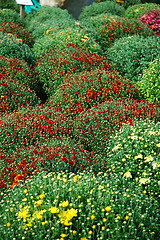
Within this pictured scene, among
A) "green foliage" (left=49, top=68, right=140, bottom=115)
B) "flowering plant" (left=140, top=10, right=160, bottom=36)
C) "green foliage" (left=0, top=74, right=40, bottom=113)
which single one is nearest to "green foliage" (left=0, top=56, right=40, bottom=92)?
"green foliage" (left=0, top=74, right=40, bottom=113)

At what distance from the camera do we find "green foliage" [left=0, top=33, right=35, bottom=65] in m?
7.23

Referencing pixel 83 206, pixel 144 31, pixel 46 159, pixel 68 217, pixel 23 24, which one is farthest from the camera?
pixel 23 24

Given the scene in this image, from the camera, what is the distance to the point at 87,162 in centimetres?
389

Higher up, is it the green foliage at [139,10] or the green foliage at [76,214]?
the green foliage at [139,10]

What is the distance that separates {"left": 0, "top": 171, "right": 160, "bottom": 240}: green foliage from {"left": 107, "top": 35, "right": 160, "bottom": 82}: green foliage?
15.7 feet

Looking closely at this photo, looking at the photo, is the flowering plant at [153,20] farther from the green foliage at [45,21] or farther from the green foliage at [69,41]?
the green foliage at [69,41]

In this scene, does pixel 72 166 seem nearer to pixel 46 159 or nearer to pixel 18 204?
pixel 46 159

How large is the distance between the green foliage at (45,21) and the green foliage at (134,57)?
2.59 meters

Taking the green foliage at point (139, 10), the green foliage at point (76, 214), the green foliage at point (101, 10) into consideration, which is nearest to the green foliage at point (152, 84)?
the green foliage at point (76, 214)

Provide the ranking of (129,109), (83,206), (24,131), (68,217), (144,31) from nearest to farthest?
1. (68,217)
2. (83,206)
3. (24,131)
4. (129,109)
5. (144,31)

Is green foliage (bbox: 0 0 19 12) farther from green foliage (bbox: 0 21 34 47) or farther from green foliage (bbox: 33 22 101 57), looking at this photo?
green foliage (bbox: 33 22 101 57)

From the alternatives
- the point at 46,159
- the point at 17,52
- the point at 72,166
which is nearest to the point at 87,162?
the point at 72,166

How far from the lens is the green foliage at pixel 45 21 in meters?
9.82

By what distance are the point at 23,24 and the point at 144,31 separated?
4.79m
